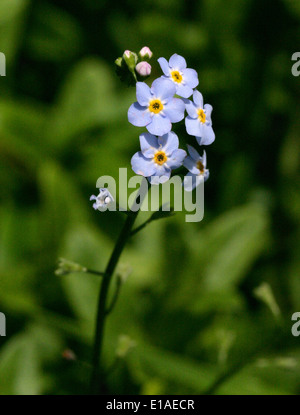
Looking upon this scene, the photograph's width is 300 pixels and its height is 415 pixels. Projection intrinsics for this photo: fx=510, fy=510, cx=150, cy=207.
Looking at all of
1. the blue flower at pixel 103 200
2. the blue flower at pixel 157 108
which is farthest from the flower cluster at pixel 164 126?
the blue flower at pixel 103 200

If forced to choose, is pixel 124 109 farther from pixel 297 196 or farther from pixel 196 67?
pixel 297 196

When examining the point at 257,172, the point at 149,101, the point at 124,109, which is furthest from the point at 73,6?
the point at 149,101

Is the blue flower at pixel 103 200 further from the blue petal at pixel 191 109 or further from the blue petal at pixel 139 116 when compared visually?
the blue petal at pixel 191 109

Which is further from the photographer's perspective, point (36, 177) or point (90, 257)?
point (36, 177)

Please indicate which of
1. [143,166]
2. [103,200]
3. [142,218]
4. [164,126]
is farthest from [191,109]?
[142,218]

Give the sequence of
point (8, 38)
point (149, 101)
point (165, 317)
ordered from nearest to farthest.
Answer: point (149, 101) < point (165, 317) < point (8, 38)

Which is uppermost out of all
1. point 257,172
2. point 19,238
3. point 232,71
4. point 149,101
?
point 232,71

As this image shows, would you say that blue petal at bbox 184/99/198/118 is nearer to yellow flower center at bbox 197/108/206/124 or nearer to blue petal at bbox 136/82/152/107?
yellow flower center at bbox 197/108/206/124

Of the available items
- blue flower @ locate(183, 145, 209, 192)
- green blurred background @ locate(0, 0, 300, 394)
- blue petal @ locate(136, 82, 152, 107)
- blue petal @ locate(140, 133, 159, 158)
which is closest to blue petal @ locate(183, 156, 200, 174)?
blue flower @ locate(183, 145, 209, 192)
